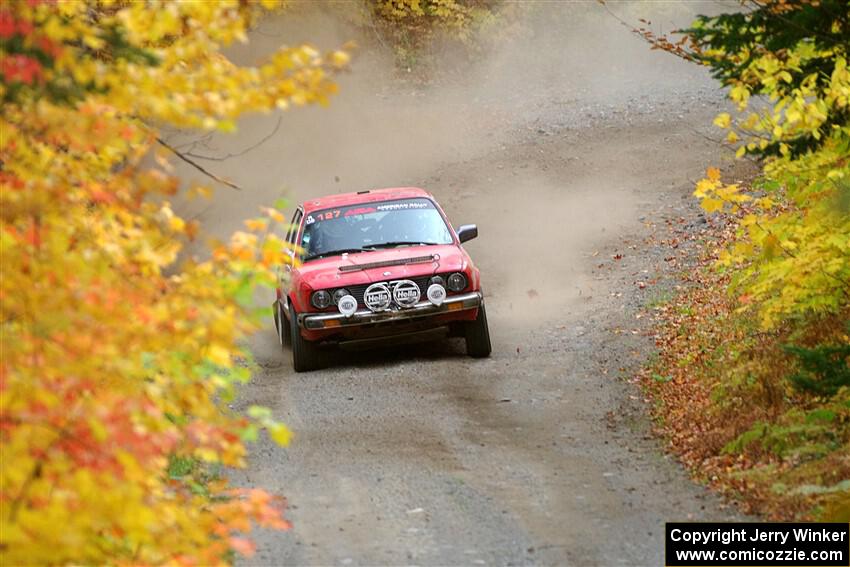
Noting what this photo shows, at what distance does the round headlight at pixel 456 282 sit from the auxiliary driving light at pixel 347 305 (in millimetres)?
1033

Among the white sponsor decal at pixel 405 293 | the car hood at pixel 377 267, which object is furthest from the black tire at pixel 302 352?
the white sponsor decal at pixel 405 293

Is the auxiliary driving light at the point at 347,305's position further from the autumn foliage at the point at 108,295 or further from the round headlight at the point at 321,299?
the autumn foliage at the point at 108,295

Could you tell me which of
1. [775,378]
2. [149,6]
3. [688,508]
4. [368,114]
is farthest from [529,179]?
[149,6]

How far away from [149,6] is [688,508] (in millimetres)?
4605

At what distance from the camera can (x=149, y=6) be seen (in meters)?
5.91

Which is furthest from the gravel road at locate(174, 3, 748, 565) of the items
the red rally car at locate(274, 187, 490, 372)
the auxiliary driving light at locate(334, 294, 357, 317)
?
the auxiliary driving light at locate(334, 294, 357, 317)

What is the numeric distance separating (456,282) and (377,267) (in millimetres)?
854

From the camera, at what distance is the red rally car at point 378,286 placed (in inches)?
476

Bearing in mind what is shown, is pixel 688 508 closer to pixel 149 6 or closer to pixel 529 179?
pixel 149 6

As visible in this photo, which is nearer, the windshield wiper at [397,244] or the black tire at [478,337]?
the black tire at [478,337]

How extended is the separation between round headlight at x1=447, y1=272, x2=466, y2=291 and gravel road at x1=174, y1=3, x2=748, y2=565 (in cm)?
88

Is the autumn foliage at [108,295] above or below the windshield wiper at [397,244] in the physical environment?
above

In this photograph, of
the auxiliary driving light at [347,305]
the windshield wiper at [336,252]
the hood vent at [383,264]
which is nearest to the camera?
the auxiliary driving light at [347,305]

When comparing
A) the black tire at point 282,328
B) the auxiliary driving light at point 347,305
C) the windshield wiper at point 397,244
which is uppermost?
the windshield wiper at point 397,244
